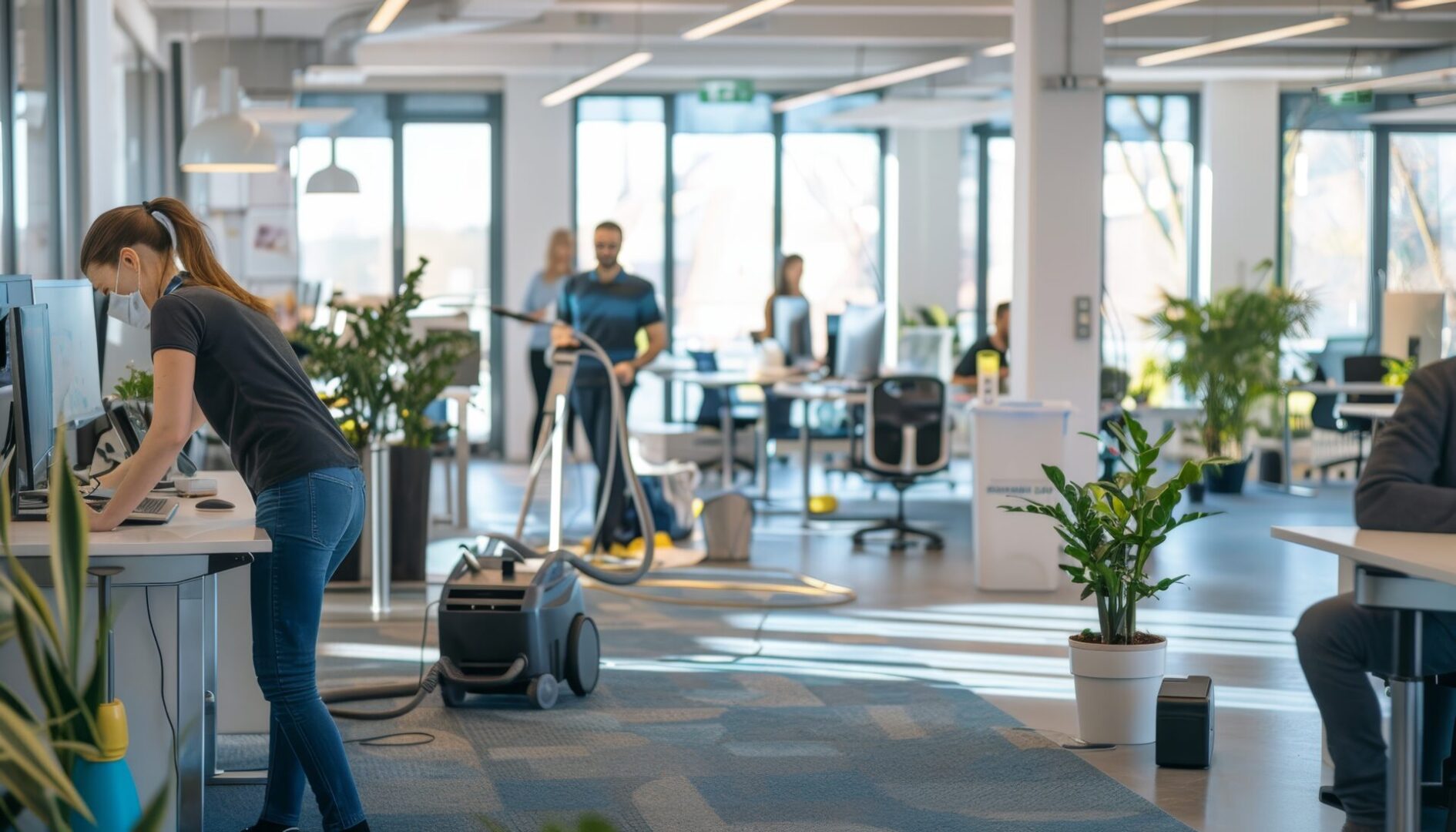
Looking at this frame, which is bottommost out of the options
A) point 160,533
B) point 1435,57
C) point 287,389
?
point 160,533

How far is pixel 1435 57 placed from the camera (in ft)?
42.3

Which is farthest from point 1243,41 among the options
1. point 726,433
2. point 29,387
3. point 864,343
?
point 29,387

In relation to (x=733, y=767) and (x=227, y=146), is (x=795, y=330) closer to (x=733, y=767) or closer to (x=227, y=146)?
(x=227, y=146)

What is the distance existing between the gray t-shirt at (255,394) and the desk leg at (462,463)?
571 cm

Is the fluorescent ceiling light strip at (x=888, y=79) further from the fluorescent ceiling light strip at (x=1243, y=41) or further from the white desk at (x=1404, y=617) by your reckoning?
the white desk at (x=1404, y=617)

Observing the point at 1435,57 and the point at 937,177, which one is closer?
the point at 1435,57

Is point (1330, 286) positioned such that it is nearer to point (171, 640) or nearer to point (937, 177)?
point (937, 177)

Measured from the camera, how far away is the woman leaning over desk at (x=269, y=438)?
11.1 ft

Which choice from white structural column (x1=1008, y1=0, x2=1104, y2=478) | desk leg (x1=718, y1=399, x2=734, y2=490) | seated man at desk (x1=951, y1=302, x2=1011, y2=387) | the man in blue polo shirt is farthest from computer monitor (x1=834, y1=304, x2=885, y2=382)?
the man in blue polo shirt

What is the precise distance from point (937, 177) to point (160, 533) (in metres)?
11.9

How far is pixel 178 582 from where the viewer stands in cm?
336

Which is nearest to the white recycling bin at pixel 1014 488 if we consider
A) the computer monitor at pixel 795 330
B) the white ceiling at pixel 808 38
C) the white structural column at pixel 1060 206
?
the white structural column at pixel 1060 206

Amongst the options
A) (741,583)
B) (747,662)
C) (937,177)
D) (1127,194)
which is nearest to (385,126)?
(937,177)

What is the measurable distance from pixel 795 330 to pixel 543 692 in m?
5.67
